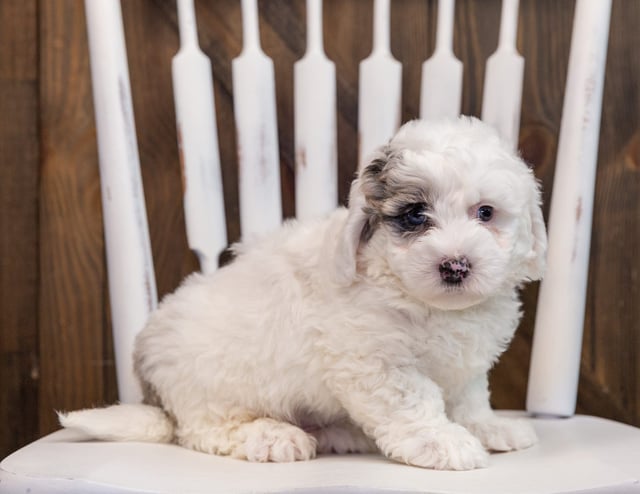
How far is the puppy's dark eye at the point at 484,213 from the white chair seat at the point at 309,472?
280 millimetres

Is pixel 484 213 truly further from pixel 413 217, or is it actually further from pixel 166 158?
pixel 166 158

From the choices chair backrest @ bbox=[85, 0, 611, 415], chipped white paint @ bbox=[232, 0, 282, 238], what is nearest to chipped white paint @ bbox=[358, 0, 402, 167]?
chair backrest @ bbox=[85, 0, 611, 415]

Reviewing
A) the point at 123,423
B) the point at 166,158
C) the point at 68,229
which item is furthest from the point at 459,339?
the point at 68,229

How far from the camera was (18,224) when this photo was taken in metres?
1.63

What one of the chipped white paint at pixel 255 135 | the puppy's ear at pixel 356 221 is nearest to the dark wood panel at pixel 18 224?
the chipped white paint at pixel 255 135

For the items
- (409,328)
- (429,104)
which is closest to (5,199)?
(429,104)

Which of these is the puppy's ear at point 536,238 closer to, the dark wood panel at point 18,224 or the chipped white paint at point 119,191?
the chipped white paint at point 119,191

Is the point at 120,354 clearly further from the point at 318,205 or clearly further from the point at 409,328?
the point at 409,328

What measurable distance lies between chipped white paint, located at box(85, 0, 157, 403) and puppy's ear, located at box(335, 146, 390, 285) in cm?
38

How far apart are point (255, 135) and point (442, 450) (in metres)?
0.62

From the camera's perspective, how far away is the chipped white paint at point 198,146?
1344mm

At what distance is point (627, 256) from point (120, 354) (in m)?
0.93

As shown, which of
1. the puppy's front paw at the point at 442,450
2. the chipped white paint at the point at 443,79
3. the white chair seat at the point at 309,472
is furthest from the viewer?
the chipped white paint at the point at 443,79

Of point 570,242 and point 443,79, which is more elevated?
point 443,79
